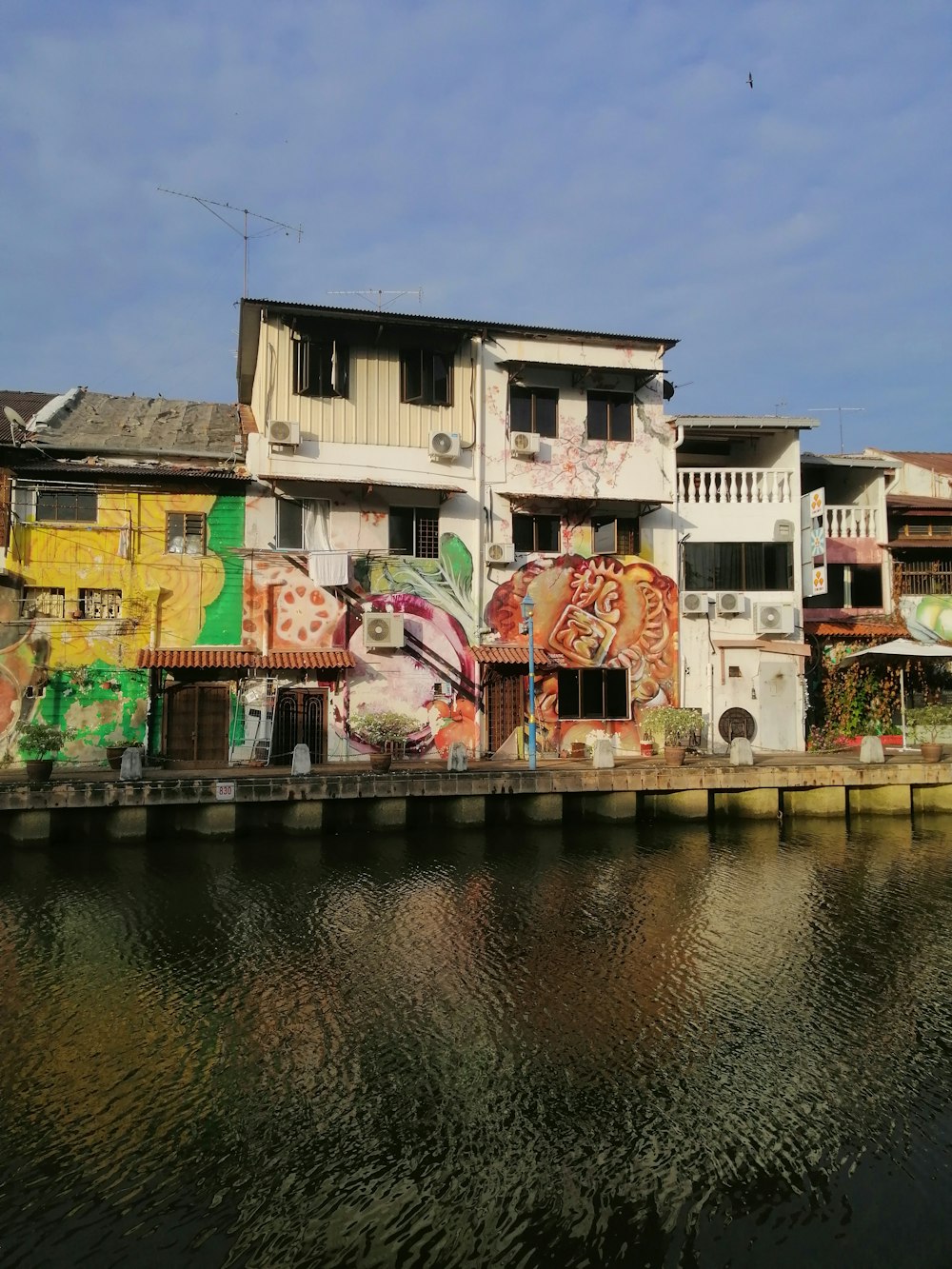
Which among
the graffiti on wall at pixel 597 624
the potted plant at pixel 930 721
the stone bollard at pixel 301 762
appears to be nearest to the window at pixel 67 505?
the stone bollard at pixel 301 762

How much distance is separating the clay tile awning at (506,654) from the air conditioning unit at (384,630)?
7.40 ft

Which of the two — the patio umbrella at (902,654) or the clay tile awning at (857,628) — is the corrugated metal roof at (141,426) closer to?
the clay tile awning at (857,628)

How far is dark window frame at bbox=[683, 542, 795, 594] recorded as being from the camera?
26.1 metres

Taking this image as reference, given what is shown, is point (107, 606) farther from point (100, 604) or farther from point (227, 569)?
point (227, 569)

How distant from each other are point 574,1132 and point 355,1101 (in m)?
2.23

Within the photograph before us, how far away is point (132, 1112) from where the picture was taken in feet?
27.7

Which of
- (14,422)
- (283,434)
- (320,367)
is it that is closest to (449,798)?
(283,434)

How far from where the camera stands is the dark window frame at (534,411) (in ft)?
82.6

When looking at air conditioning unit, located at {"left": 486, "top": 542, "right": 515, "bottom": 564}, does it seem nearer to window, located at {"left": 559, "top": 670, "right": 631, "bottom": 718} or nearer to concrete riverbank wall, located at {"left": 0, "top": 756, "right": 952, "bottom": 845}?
window, located at {"left": 559, "top": 670, "right": 631, "bottom": 718}

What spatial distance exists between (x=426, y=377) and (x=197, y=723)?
11.5 meters

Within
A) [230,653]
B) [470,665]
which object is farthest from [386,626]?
[230,653]

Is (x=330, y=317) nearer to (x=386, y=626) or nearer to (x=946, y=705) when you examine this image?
(x=386, y=626)

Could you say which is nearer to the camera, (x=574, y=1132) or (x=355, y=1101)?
(x=574, y=1132)

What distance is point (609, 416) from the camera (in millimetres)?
25656
